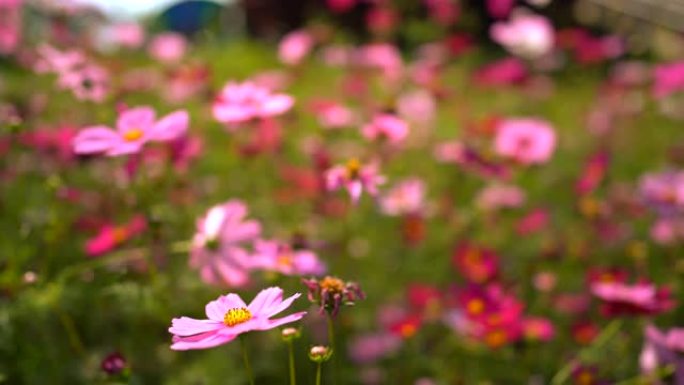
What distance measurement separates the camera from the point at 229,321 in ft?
2.57

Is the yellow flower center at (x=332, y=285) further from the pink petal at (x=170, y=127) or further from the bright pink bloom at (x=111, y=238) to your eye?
the bright pink bloom at (x=111, y=238)

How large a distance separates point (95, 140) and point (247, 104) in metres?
0.29

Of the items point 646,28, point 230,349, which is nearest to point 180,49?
point 230,349

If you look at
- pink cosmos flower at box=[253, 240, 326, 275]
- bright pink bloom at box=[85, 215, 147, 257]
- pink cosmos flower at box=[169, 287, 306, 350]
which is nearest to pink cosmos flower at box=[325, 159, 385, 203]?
pink cosmos flower at box=[253, 240, 326, 275]

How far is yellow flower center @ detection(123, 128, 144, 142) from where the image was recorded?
3.73 feet

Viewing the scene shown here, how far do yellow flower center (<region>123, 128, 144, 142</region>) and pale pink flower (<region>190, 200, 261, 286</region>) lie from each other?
21 centimetres

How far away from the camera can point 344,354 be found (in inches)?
71.8

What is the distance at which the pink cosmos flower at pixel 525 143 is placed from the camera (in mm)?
1985

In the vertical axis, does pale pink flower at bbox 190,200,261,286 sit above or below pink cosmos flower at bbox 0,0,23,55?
below

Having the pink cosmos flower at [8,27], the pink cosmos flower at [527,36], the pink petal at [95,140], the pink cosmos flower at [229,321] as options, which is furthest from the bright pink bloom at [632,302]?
the pink cosmos flower at [8,27]

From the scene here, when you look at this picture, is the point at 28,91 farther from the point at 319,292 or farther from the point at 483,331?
the point at 319,292

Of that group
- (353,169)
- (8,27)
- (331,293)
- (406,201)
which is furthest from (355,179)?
(8,27)

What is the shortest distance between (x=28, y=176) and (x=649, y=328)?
192 centimetres

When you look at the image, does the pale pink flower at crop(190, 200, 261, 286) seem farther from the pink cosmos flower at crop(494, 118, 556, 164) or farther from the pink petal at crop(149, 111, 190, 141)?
the pink cosmos flower at crop(494, 118, 556, 164)
